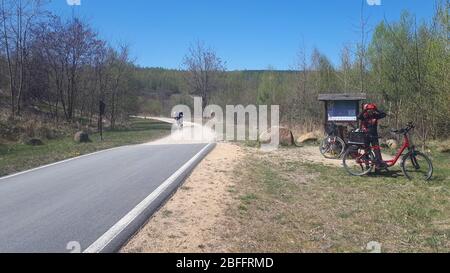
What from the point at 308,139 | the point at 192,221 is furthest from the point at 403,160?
the point at 308,139

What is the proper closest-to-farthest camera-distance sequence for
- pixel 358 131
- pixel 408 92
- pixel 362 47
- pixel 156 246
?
pixel 156 246, pixel 358 131, pixel 408 92, pixel 362 47

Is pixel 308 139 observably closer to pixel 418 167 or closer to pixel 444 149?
pixel 444 149

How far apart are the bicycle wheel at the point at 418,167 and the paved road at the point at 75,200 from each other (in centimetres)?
524

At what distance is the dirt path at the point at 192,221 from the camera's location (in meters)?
5.54

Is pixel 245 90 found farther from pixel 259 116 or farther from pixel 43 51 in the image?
pixel 43 51

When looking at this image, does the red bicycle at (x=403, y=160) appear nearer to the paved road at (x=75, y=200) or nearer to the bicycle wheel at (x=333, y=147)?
the bicycle wheel at (x=333, y=147)

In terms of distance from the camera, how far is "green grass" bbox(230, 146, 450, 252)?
5.99 meters

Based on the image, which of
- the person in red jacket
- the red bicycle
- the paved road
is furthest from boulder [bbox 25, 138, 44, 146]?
the person in red jacket

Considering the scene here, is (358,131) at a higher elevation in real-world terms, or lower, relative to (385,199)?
higher

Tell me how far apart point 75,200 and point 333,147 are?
9.70 meters

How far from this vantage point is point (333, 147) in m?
15.4
